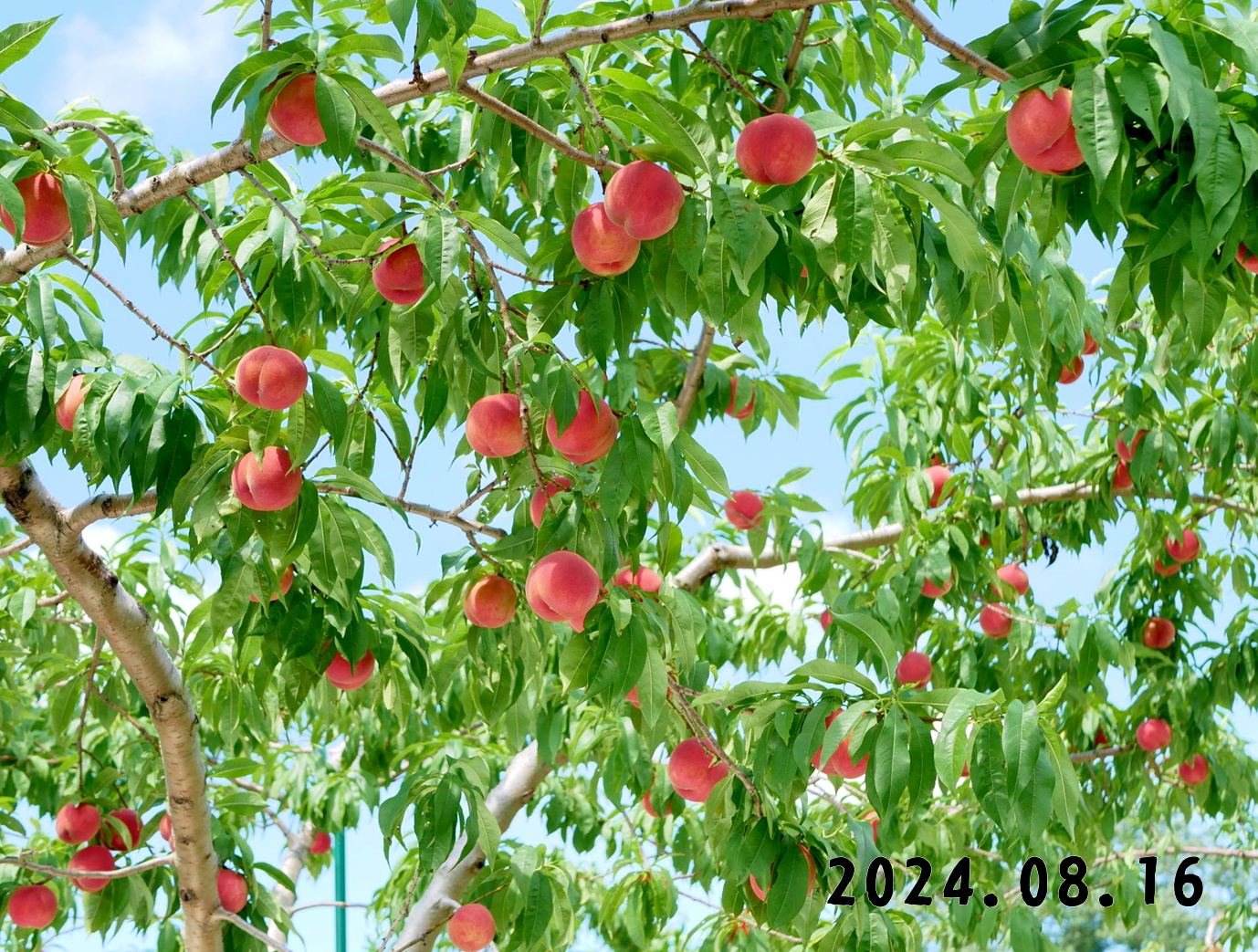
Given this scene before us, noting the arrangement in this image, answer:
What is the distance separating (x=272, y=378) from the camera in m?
1.61

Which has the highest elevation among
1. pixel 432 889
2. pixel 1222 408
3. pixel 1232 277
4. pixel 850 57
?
pixel 850 57

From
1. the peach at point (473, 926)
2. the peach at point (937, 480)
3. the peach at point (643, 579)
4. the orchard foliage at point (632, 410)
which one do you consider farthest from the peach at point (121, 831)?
the peach at point (937, 480)

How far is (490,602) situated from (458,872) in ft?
4.06

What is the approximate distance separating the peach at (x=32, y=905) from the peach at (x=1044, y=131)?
8.88ft

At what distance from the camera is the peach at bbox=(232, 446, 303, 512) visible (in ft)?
5.29

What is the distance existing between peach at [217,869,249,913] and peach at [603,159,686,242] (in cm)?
190

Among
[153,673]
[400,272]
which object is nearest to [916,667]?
[153,673]

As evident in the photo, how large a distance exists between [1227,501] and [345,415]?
2974 mm

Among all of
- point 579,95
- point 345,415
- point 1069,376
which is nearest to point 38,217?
point 345,415

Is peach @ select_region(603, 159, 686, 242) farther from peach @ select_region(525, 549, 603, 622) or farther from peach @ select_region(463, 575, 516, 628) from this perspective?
peach @ select_region(463, 575, 516, 628)

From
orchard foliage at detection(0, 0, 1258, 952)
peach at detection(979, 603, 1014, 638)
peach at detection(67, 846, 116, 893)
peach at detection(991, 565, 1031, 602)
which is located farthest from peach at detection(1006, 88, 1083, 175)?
peach at detection(67, 846, 116, 893)

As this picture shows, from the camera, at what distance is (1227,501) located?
12.1ft

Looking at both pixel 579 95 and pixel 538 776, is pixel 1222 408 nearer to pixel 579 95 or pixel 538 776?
pixel 538 776

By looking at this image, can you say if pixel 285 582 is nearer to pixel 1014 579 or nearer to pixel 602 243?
pixel 602 243
